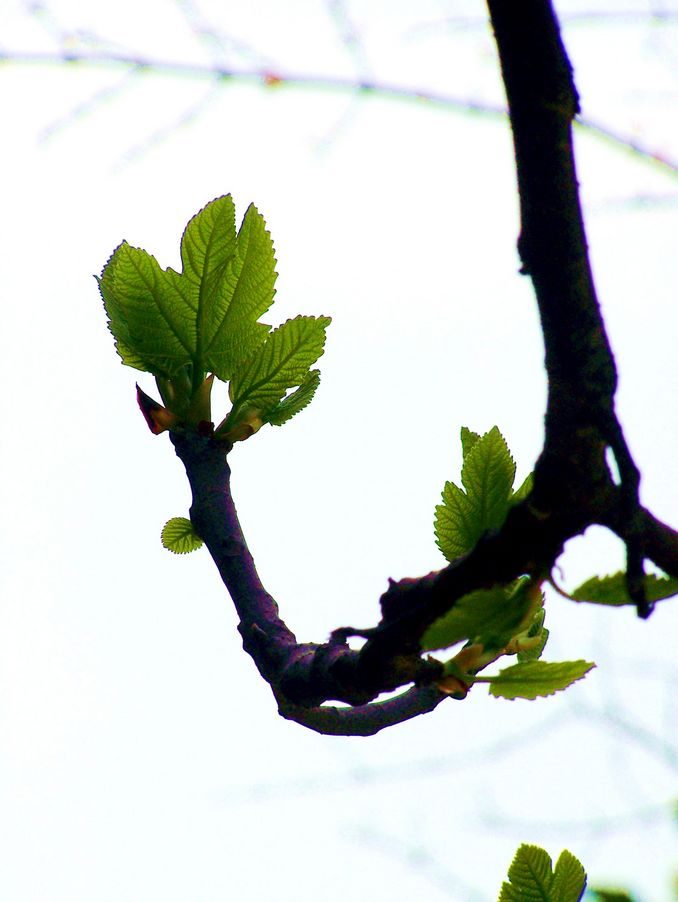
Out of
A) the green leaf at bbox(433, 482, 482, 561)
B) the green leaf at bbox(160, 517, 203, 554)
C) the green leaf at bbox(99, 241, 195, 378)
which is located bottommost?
the green leaf at bbox(433, 482, 482, 561)

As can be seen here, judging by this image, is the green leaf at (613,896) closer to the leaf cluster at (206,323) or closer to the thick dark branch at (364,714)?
the thick dark branch at (364,714)

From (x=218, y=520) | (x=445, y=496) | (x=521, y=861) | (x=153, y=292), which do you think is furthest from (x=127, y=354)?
(x=521, y=861)

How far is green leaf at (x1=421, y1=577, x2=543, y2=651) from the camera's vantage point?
0.70 meters

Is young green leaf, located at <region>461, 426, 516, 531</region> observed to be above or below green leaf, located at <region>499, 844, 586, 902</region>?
above

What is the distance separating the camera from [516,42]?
56 centimetres

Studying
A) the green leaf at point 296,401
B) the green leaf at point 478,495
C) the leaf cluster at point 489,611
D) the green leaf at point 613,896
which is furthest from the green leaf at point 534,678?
the green leaf at point 296,401

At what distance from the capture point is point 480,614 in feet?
2.33

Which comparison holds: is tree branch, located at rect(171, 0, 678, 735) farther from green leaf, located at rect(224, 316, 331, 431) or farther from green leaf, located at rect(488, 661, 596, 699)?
green leaf, located at rect(224, 316, 331, 431)

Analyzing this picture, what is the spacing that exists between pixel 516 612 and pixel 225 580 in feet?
1.08

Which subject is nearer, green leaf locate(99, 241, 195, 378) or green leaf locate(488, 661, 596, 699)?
green leaf locate(488, 661, 596, 699)

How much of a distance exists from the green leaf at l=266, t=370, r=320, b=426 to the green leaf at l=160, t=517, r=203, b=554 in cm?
15

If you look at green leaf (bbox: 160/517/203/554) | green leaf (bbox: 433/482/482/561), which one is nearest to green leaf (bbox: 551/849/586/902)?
green leaf (bbox: 433/482/482/561)

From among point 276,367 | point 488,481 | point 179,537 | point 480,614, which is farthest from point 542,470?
point 179,537

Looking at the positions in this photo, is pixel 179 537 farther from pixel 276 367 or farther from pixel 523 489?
pixel 523 489
